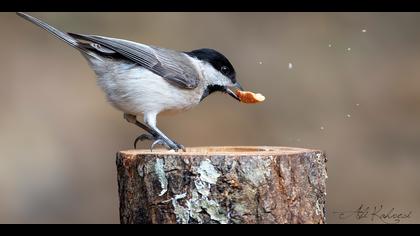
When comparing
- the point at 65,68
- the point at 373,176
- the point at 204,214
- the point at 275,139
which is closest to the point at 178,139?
the point at 275,139

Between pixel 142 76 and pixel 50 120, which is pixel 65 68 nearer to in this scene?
pixel 50 120

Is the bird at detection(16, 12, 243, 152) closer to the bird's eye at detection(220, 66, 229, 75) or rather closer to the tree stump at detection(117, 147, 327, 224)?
the bird's eye at detection(220, 66, 229, 75)

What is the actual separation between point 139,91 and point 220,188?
139 centimetres

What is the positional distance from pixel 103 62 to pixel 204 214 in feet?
5.62

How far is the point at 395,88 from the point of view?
833 centimetres

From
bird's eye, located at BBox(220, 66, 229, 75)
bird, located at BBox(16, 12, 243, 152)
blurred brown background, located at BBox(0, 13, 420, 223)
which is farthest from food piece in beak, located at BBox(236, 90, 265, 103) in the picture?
blurred brown background, located at BBox(0, 13, 420, 223)

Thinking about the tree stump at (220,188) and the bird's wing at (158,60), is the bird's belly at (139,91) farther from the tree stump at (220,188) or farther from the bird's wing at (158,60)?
the tree stump at (220,188)

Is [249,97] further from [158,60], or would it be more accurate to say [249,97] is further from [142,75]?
[142,75]

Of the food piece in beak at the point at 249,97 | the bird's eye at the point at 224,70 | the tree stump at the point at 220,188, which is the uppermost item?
the bird's eye at the point at 224,70

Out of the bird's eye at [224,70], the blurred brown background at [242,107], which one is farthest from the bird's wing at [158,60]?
the blurred brown background at [242,107]

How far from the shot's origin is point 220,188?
374 cm

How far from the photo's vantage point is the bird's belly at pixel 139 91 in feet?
16.0

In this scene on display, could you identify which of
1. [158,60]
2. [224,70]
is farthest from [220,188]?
[224,70]

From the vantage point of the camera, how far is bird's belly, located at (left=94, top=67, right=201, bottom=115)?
4.89 m
